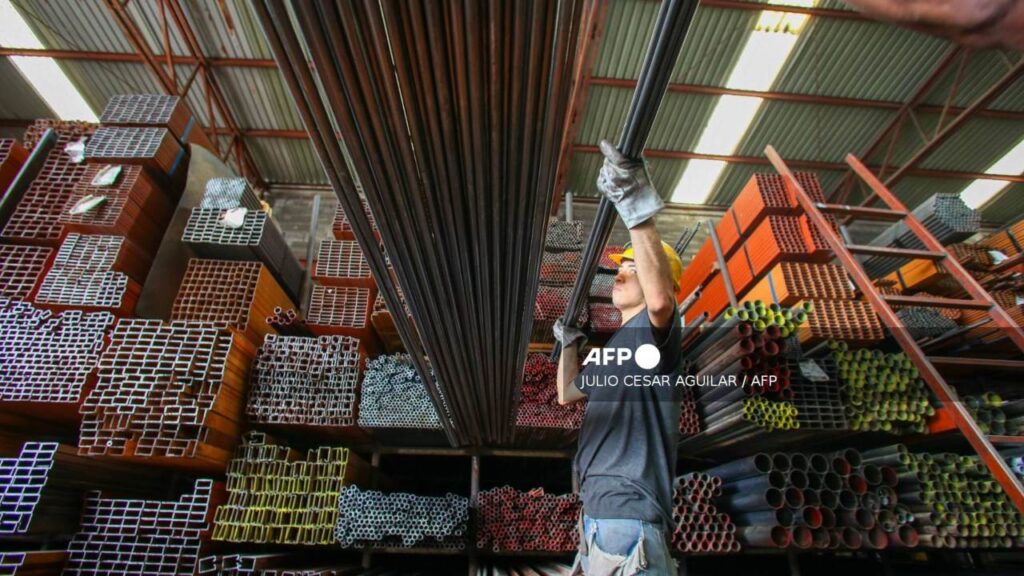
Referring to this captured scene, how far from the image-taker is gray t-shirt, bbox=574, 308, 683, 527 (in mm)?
2262

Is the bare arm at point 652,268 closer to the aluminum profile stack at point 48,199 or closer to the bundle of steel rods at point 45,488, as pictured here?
the bundle of steel rods at point 45,488

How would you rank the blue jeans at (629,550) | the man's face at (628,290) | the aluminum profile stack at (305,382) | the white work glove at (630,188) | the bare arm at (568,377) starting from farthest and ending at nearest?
1. the aluminum profile stack at (305,382)
2. the bare arm at (568,377)
3. the man's face at (628,290)
4. the blue jeans at (629,550)
5. the white work glove at (630,188)

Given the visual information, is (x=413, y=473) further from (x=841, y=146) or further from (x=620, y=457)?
(x=841, y=146)

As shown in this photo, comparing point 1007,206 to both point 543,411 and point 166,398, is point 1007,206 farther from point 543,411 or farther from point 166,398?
point 166,398

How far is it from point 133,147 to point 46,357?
2.30 meters

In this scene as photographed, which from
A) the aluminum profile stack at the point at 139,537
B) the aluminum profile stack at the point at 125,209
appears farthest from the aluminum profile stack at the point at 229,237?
the aluminum profile stack at the point at 139,537

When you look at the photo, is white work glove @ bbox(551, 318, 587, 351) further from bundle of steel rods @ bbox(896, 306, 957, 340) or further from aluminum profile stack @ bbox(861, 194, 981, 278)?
aluminum profile stack @ bbox(861, 194, 981, 278)

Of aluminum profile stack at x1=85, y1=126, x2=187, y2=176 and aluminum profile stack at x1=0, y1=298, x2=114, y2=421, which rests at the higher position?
aluminum profile stack at x1=85, y1=126, x2=187, y2=176

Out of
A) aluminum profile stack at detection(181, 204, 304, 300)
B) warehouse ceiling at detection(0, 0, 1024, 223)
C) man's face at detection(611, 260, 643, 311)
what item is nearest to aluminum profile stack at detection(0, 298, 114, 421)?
aluminum profile stack at detection(181, 204, 304, 300)

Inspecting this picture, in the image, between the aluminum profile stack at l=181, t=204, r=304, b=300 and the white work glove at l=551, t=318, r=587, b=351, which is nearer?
the white work glove at l=551, t=318, r=587, b=351

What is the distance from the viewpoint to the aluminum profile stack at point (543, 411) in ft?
14.1

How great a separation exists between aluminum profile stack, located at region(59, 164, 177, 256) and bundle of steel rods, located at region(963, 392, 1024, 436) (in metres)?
7.47

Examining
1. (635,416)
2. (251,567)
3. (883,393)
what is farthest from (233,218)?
(883,393)

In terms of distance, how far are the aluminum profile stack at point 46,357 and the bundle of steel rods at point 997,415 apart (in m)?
6.94
